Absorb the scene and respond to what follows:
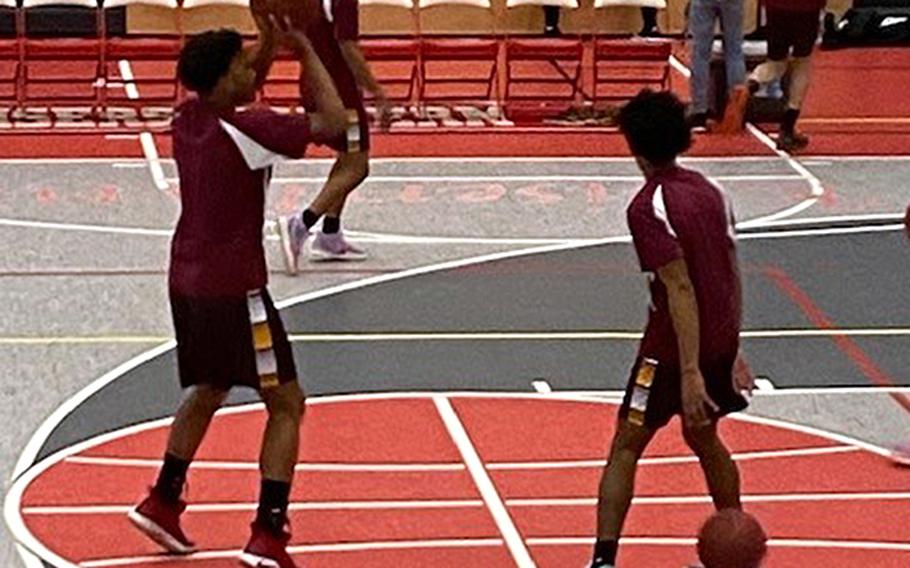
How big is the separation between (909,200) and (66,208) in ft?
17.3

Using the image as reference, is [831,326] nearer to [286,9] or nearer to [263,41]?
[263,41]

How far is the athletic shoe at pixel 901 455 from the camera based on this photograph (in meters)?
8.66

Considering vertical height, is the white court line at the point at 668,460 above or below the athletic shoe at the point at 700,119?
below

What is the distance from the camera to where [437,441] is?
352 inches

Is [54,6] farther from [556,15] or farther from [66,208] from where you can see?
[66,208]

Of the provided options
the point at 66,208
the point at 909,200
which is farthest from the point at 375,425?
the point at 909,200

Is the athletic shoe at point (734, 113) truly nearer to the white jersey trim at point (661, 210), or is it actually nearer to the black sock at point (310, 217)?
the black sock at point (310, 217)

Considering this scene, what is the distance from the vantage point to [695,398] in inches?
264

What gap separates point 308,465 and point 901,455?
237 centimetres

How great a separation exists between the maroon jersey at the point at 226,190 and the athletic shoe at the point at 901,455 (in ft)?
9.50

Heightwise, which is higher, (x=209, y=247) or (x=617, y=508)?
(x=209, y=247)

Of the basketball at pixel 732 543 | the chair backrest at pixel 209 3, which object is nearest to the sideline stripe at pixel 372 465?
the basketball at pixel 732 543

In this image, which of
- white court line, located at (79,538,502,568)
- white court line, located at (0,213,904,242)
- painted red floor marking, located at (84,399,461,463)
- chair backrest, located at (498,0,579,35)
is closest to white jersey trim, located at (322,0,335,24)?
white court line, located at (0,213,904,242)

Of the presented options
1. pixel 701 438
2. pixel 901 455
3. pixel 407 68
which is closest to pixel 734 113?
pixel 407 68
